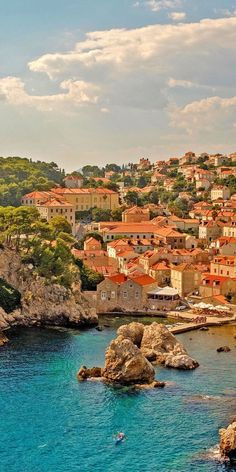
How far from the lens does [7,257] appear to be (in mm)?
64562

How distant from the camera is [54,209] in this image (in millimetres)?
100625

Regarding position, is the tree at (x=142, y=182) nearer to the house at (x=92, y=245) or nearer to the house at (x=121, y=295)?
the house at (x=92, y=245)

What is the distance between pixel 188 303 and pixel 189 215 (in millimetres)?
47769

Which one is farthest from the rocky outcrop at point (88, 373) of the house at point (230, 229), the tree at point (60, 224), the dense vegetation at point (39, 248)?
the house at point (230, 229)

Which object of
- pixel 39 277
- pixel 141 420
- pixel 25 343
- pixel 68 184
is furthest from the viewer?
pixel 68 184

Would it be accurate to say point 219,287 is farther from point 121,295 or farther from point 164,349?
point 164,349

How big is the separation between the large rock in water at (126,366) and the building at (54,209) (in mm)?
58706

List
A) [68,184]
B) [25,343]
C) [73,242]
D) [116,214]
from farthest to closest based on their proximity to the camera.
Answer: [68,184], [116,214], [73,242], [25,343]

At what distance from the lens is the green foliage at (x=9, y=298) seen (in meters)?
59.3

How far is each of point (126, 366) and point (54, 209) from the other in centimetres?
6160

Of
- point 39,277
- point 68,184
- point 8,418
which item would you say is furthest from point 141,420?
point 68,184

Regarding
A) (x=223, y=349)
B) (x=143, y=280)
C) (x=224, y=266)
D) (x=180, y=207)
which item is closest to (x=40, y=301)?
(x=143, y=280)

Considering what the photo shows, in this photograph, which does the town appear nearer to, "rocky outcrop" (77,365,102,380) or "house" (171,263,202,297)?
"house" (171,263,202,297)

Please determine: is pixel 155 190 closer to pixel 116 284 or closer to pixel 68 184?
pixel 68 184
